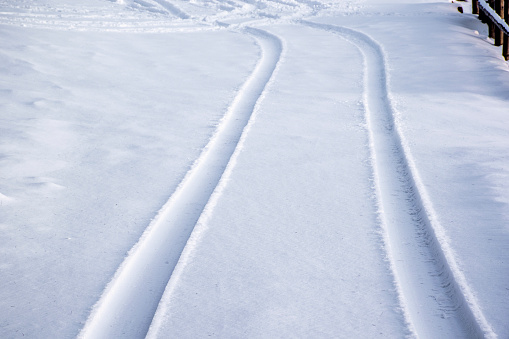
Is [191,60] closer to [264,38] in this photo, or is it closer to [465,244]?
[264,38]

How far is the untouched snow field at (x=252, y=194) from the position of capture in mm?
2834

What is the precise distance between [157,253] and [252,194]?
108 centimetres

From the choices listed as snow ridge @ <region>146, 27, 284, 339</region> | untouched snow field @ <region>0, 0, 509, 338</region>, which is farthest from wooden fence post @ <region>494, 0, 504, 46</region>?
snow ridge @ <region>146, 27, 284, 339</region>

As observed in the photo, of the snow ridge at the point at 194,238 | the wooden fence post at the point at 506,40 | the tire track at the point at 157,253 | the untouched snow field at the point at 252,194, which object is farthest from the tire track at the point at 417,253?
the wooden fence post at the point at 506,40

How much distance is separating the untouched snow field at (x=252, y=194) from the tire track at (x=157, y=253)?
0.6 inches

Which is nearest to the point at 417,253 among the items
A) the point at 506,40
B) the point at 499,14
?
the point at 506,40

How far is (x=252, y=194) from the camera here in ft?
13.6

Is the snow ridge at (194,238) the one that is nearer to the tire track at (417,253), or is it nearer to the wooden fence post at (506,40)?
the tire track at (417,253)

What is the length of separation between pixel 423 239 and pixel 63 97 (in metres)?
4.71

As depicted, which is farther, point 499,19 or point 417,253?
A: point 499,19

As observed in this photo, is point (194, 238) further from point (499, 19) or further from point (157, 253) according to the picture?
point (499, 19)

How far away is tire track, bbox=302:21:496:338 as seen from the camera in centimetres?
270

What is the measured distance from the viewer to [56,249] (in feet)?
11.1

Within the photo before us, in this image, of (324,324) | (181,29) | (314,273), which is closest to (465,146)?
(314,273)
